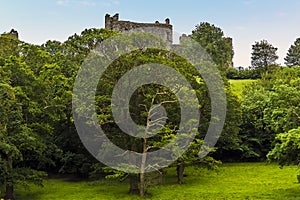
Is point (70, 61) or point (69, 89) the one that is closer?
point (69, 89)

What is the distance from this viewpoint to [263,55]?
245 feet

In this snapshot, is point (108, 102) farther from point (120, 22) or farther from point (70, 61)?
point (120, 22)

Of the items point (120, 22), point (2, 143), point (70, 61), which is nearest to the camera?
point (2, 143)

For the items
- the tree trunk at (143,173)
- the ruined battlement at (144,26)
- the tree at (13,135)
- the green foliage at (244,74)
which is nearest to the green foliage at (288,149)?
the tree trunk at (143,173)

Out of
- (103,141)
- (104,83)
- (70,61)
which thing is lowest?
(103,141)

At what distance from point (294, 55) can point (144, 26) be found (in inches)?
1665

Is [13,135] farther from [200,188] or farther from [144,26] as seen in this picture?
[144,26]

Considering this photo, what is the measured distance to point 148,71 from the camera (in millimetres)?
25406

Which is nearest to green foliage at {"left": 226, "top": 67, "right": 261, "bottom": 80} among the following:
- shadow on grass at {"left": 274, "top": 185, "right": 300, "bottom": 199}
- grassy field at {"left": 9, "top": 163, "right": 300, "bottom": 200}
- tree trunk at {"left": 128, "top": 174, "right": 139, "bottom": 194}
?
grassy field at {"left": 9, "top": 163, "right": 300, "bottom": 200}

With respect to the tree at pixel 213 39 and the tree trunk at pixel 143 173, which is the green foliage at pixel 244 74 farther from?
the tree trunk at pixel 143 173

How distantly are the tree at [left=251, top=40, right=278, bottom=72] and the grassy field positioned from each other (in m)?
41.8

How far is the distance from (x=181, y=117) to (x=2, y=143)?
12.0 metres

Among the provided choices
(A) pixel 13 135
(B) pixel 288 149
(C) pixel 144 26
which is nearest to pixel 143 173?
(A) pixel 13 135

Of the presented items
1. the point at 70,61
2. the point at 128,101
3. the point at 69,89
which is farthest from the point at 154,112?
the point at 70,61
